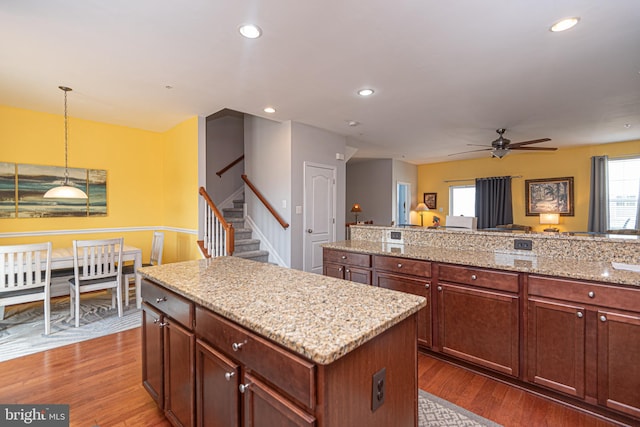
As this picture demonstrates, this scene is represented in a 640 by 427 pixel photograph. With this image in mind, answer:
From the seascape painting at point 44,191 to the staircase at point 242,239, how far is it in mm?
1962

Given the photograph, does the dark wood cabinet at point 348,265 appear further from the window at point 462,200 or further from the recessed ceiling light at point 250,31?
the window at point 462,200

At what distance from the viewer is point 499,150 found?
16.3ft

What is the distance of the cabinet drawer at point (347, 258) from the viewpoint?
289 centimetres

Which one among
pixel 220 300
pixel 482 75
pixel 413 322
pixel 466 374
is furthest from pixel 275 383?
pixel 482 75

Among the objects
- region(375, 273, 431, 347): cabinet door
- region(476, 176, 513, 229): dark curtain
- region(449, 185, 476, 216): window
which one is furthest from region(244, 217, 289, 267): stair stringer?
region(449, 185, 476, 216): window

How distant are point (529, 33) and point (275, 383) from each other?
2.93 meters

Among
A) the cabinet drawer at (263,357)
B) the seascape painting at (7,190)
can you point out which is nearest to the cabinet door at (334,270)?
the cabinet drawer at (263,357)

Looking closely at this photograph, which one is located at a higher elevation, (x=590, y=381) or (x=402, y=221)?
(x=402, y=221)

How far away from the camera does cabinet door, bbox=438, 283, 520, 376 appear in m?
2.10

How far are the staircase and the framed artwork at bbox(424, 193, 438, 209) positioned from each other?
5.92 m

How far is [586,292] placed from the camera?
1804 millimetres

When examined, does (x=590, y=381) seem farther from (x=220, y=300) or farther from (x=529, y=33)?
(x=529, y=33)

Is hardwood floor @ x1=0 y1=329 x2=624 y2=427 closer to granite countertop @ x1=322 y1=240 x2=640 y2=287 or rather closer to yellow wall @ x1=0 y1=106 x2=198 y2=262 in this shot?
granite countertop @ x1=322 y1=240 x2=640 y2=287

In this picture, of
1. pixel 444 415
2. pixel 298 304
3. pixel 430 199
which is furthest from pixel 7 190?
pixel 430 199
